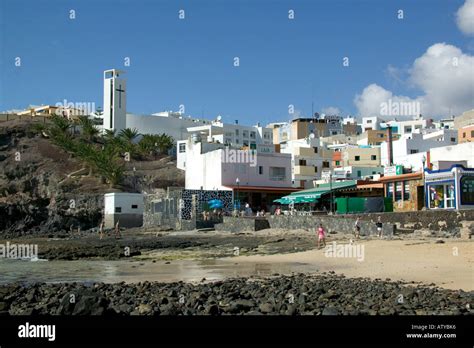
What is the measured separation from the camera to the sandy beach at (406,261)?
1741 centimetres

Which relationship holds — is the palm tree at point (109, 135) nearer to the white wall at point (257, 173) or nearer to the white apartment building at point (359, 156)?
the white apartment building at point (359, 156)

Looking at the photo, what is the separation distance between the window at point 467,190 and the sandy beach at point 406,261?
420 inches

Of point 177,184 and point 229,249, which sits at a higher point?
point 177,184

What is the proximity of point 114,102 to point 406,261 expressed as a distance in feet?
A: 298

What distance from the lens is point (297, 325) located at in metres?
10.7

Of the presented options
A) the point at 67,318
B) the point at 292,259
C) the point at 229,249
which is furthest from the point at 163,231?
the point at 67,318

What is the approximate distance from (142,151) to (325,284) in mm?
82587

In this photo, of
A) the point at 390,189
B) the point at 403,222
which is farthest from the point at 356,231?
the point at 390,189

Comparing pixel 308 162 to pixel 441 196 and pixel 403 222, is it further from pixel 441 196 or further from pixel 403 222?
pixel 403 222

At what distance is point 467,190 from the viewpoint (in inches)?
1449

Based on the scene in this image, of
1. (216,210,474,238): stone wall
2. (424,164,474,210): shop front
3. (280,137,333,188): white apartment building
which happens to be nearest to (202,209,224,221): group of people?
(216,210,474,238): stone wall

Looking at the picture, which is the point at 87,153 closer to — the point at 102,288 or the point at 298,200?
the point at 298,200

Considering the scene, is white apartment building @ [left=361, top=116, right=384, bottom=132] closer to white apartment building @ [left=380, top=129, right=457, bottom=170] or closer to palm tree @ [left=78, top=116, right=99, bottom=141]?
white apartment building @ [left=380, top=129, right=457, bottom=170]

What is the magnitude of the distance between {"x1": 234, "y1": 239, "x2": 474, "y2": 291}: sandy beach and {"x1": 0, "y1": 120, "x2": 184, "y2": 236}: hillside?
43.0 m
